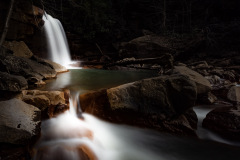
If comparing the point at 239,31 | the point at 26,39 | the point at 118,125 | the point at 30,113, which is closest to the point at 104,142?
the point at 118,125

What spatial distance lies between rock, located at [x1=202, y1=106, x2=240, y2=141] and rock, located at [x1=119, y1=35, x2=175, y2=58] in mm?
10266

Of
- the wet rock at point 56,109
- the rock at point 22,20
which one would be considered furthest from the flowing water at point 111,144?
the rock at point 22,20

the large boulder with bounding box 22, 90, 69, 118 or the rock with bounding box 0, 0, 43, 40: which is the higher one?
the rock with bounding box 0, 0, 43, 40

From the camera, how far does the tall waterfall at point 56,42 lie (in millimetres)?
11516

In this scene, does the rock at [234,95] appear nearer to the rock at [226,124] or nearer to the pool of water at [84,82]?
the rock at [226,124]

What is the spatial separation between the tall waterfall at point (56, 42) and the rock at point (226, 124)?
35.1ft

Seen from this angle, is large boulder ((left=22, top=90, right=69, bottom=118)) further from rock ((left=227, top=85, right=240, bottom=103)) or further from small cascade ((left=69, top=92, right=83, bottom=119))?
rock ((left=227, top=85, right=240, bottom=103))

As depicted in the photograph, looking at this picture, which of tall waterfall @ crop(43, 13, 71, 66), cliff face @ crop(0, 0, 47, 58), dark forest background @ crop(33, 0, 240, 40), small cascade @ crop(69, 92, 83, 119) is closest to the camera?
small cascade @ crop(69, 92, 83, 119)

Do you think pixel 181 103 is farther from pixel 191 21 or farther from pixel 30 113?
pixel 191 21

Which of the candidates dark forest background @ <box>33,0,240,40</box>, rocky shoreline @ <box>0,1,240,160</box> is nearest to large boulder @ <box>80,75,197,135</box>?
rocky shoreline @ <box>0,1,240,160</box>

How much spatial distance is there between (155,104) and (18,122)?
2.76 meters

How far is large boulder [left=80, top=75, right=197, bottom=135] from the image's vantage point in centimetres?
354

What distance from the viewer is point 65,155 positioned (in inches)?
105

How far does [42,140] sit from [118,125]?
1.65 m
